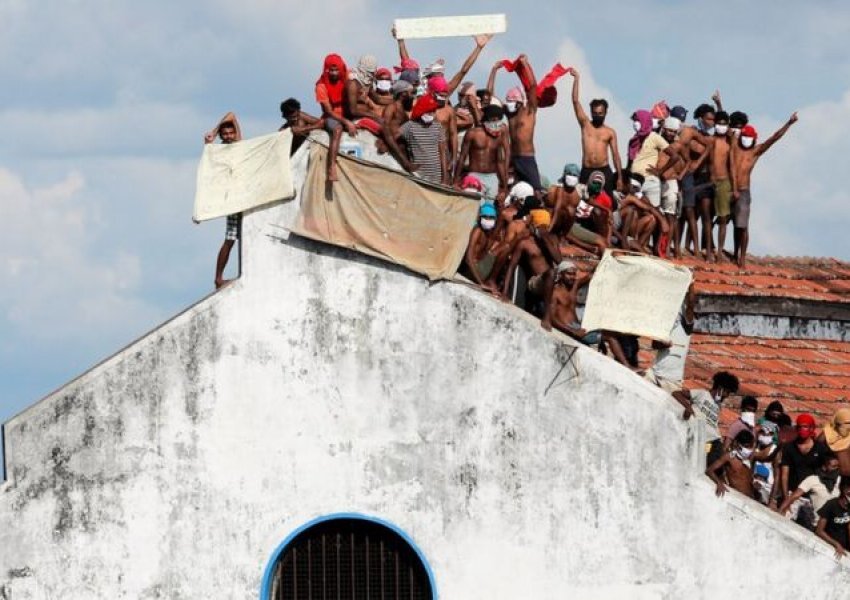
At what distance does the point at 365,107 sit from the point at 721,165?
6.74 metres

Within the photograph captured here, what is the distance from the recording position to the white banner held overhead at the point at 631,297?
31.5 meters

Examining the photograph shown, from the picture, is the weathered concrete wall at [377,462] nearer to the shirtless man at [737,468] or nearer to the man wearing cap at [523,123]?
the shirtless man at [737,468]

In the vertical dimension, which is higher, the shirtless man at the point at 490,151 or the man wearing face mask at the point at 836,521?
the shirtless man at the point at 490,151

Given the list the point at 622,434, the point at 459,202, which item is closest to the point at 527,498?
the point at 622,434

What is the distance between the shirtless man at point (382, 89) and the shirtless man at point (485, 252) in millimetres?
3947

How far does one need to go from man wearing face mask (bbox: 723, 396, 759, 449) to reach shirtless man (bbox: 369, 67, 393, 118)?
5.82m

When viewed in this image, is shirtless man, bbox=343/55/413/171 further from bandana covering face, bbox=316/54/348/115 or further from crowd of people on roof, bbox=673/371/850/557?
crowd of people on roof, bbox=673/371/850/557

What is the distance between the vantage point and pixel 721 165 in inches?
1532

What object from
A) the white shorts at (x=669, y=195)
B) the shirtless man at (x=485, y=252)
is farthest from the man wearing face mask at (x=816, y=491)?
the white shorts at (x=669, y=195)

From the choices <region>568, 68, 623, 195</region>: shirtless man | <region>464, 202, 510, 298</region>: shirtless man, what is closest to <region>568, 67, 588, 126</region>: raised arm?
<region>568, 68, 623, 195</region>: shirtless man

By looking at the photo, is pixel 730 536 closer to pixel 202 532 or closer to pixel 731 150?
pixel 202 532

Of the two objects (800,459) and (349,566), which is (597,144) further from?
A: (349,566)

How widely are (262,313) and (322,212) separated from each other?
1.29m

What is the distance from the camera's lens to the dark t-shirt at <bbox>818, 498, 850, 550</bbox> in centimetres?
3031
